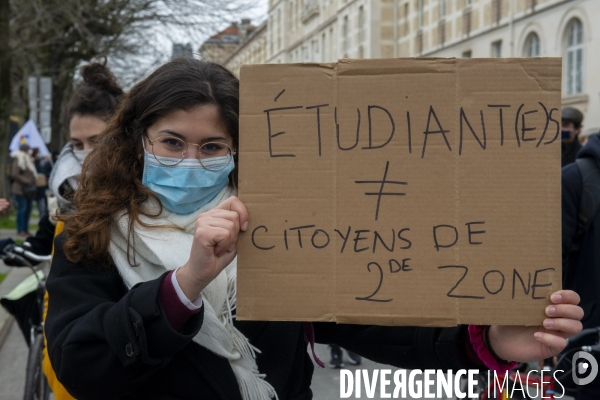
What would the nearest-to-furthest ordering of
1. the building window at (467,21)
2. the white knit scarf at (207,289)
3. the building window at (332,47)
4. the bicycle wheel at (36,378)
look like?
the white knit scarf at (207,289) → the bicycle wheel at (36,378) → the building window at (467,21) → the building window at (332,47)

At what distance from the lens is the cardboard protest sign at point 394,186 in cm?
189

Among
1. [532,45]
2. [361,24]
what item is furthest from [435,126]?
[361,24]

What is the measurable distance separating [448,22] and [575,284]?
3130cm

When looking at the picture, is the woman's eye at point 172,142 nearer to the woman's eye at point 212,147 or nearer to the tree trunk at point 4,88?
the woman's eye at point 212,147

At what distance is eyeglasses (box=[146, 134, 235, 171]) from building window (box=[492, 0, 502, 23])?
28067mm

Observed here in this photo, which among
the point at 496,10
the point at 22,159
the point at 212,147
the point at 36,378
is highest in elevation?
the point at 496,10

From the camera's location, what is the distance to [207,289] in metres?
2.20

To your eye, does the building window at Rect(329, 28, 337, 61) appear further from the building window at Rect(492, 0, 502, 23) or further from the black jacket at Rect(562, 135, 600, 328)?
the black jacket at Rect(562, 135, 600, 328)

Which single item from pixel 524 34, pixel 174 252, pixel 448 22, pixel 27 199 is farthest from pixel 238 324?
pixel 448 22

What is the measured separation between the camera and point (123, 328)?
1.88 metres

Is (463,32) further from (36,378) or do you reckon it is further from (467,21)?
(36,378)

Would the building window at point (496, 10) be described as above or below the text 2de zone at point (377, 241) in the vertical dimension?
above

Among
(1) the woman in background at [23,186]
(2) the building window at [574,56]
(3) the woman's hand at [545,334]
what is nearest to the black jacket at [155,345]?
(3) the woman's hand at [545,334]

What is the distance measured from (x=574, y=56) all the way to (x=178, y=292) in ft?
78.3
